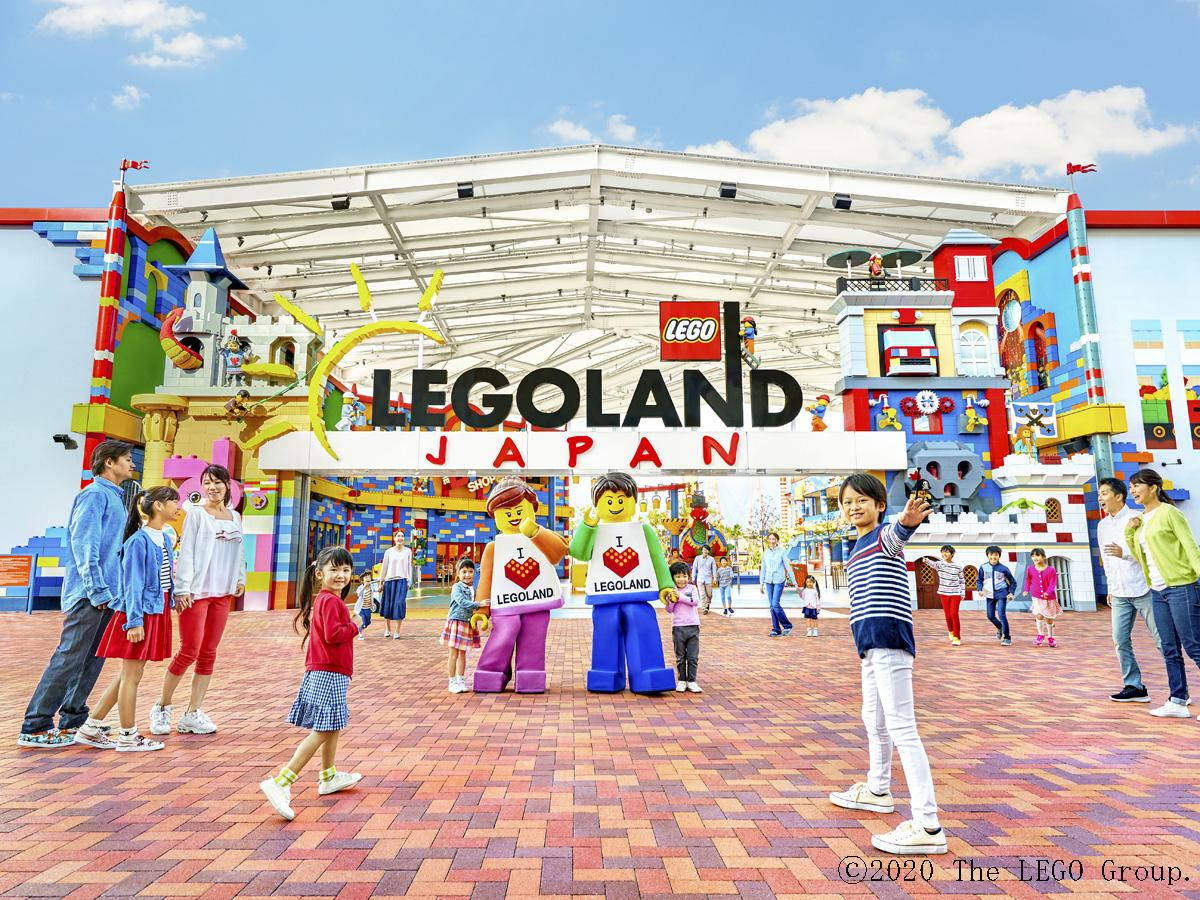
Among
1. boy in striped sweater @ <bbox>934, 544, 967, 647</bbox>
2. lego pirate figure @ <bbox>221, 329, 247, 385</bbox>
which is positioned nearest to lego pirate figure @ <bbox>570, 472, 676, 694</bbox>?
boy in striped sweater @ <bbox>934, 544, 967, 647</bbox>

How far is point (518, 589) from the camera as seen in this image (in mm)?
5645

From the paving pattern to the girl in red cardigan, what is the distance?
0.16 metres

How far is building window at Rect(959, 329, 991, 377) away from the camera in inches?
593

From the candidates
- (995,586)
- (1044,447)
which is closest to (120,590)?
(995,586)

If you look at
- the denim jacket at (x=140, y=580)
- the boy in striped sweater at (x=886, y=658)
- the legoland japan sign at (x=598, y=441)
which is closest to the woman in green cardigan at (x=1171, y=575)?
the boy in striped sweater at (x=886, y=658)

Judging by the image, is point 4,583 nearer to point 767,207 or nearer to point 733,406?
point 733,406

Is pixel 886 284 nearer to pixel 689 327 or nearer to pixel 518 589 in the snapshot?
pixel 689 327

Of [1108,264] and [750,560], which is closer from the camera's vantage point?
[1108,264]

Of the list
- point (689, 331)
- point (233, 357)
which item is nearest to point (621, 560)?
point (689, 331)

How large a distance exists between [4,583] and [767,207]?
16313mm

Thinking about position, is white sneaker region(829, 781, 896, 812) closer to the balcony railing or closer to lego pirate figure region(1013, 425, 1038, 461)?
lego pirate figure region(1013, 425, 1038, 461)

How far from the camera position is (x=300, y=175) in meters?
14.0

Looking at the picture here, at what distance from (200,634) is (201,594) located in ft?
0.83

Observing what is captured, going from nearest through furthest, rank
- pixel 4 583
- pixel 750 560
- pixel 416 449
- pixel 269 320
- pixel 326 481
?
pixel 4 583 → pixel 416 449 → pixel 269 320 → pixel 326 481 → pixel 750 560
